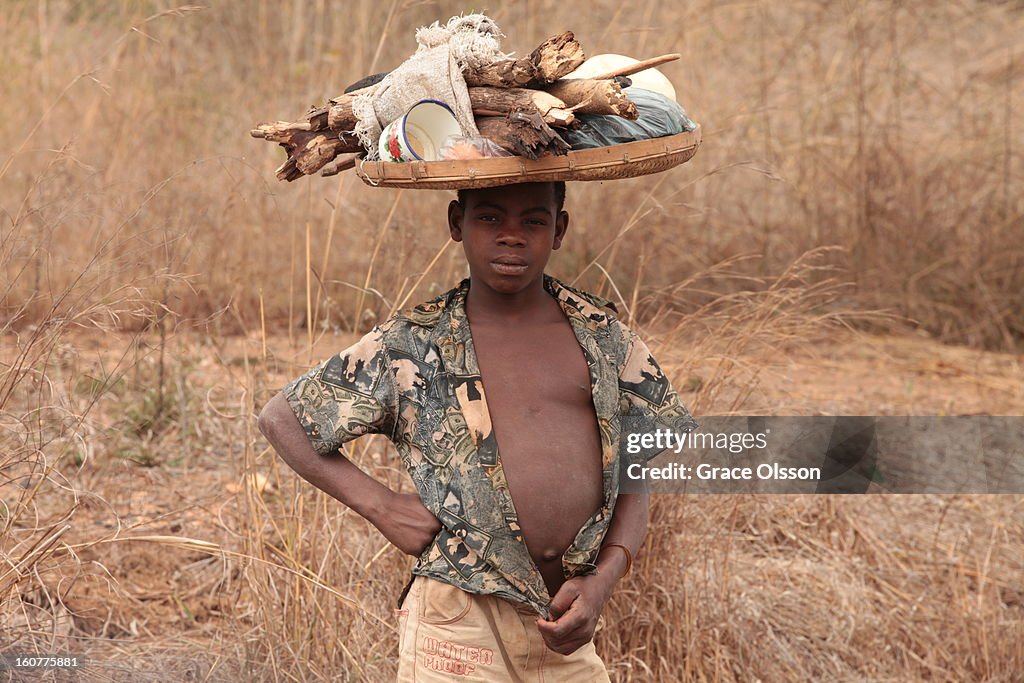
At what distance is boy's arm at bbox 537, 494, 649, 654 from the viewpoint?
6.34 feet

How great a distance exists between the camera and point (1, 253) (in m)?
2.44

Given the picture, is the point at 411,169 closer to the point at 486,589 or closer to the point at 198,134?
the point at 486,589

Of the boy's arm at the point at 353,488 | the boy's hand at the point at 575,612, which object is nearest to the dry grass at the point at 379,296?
the boy's arm at the point at 353,488

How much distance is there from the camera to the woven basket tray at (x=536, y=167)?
5.89 feet

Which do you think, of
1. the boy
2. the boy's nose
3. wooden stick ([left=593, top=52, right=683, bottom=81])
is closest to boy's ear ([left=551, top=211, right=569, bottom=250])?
the boy

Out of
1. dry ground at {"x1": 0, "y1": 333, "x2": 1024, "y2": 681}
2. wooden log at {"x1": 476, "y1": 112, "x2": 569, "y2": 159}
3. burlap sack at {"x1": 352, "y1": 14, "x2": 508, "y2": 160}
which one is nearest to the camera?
wooden log at {"x1": 476, "y1": 112, "x2": 569, "y2": 159}

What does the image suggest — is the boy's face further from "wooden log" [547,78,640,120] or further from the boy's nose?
"wooden log" [547,78,640,120]

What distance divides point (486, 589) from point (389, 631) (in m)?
0.94

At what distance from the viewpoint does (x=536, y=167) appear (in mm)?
1796

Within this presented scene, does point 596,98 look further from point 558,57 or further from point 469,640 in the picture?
point 469,640

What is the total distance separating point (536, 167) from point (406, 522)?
0.63m

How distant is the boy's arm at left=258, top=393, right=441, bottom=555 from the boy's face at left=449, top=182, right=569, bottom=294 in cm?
39

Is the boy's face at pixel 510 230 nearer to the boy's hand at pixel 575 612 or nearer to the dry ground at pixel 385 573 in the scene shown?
the boy's hand at pixel 575 612

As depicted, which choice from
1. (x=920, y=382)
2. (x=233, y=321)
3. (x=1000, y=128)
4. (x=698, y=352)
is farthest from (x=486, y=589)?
(x=1000, y=128)
